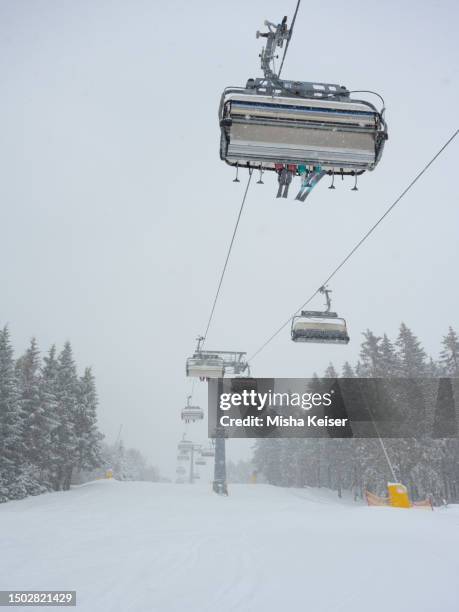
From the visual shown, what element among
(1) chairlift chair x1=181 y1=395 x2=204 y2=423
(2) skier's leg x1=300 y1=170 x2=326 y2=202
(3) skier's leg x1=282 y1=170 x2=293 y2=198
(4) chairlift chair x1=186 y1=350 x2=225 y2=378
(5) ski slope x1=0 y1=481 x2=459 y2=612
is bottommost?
(5) ski slope x1=0 y1=481 x2=459 y2=612

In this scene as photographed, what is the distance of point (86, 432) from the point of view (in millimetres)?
36812

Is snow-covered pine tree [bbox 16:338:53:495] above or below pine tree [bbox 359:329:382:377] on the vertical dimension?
below

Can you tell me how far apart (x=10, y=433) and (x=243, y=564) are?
26.3m

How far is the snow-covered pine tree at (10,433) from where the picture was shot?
27.9m

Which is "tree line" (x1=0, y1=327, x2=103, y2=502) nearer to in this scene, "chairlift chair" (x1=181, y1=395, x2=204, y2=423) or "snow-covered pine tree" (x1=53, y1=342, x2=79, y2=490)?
"snow-covered pine tree" (x1=53, y1=342, x2=79, y2=490)

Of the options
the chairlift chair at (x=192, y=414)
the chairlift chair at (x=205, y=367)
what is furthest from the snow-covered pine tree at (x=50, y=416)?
the chairlift chair at (x=205, y=367)

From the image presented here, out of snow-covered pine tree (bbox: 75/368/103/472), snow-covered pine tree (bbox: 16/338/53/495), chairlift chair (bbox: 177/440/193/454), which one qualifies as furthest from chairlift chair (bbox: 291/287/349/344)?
chairlift chair (bbox: 177/440/193/454)

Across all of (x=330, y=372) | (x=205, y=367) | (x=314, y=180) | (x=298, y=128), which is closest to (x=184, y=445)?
(x=330, y=372)

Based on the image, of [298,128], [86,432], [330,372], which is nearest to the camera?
[298,128]

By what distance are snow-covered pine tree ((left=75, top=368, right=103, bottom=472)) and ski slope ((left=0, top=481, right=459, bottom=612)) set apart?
24.4 metres

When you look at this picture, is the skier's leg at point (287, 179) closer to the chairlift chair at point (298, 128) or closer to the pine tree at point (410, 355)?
the chairlift chair at point (298, 128)

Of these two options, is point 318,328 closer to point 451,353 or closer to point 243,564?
point 243,564

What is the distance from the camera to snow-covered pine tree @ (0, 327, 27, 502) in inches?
1097

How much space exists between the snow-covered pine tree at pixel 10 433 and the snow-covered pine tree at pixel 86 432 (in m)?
5.95
